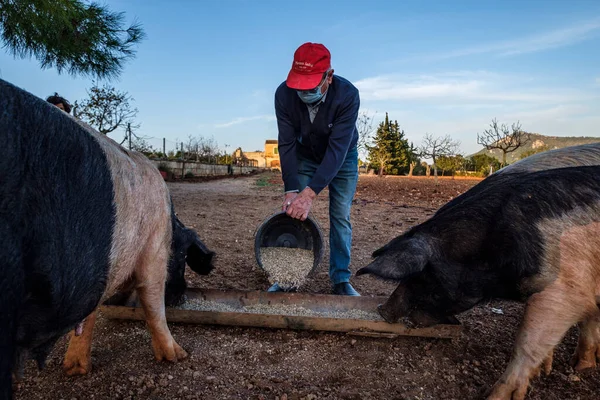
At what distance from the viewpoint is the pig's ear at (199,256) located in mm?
3342

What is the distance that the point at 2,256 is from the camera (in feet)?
4.39

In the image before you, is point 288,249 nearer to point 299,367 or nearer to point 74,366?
point 299,367

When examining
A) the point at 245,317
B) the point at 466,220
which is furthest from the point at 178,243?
the point at 466,220

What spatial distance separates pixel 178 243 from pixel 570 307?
8.47 feet

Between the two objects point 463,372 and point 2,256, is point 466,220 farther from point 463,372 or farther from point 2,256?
point 2,256

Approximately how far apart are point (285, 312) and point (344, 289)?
99 centimetres

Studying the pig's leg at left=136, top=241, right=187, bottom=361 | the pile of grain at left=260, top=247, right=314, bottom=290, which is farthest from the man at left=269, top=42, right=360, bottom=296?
the pig's leg at left=136, top=241, right=187, bottom=361

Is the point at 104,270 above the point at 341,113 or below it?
below

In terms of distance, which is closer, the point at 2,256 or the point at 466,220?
the point at 2,256

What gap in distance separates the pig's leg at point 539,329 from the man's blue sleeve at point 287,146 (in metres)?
2.28

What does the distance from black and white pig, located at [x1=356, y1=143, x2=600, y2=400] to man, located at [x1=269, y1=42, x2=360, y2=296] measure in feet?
3.79

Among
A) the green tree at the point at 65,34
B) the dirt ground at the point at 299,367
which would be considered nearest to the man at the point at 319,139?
the dirt ground at the point at 299,367

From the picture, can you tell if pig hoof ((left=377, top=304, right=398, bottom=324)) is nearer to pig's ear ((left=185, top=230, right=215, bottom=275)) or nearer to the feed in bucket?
the feed in bucket

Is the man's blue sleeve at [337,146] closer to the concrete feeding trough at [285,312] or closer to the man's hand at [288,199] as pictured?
the man's hand at [288,199]
